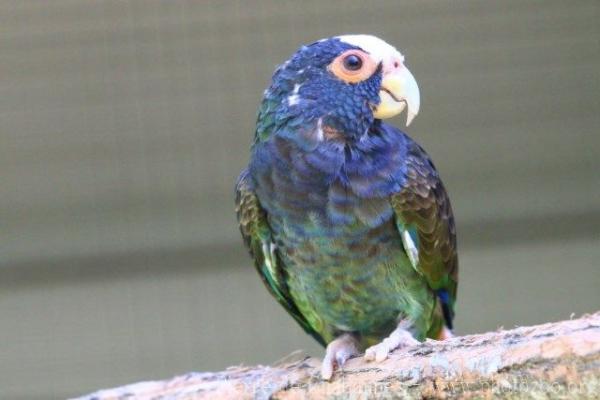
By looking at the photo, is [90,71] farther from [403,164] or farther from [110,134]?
[403,164]

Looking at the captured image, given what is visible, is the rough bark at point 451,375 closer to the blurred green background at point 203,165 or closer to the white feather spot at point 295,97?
the white feather spot at point 295,97

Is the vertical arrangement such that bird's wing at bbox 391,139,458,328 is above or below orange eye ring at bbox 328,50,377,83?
below

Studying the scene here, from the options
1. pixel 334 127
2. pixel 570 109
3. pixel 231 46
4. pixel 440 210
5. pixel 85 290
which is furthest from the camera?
pixel 85 290

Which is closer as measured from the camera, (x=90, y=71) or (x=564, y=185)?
(x=90, y=71)

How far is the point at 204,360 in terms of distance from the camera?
334 centimetres

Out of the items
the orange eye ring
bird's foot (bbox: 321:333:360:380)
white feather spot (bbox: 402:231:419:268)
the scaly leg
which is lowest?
bird's foot (bbox: 321:333:360:380)

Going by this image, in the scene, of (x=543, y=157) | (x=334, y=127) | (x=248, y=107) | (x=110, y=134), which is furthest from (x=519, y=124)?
(x=110, y=134)

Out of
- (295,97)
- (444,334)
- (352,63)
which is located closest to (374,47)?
(352,63)

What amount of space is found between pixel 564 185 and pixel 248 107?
1.26 metres

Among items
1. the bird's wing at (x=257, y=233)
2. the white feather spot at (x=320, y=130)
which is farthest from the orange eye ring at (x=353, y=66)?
the bird's wing at (x=257, y=233)

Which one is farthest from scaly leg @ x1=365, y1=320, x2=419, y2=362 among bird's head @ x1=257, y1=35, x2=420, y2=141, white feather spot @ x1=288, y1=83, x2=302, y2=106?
white feather spot @ x1=288, y1=83, x2=302, y2=106

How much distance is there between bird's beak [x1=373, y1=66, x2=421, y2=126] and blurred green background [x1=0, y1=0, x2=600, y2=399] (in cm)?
75

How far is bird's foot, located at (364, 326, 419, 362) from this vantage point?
1615 millimetres

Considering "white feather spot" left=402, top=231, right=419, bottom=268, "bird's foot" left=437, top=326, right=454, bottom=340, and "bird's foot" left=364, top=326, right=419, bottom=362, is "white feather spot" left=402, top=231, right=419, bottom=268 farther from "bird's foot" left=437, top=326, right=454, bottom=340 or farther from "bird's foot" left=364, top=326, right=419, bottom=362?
"bird's foot" left=437, top=326, right=454, bottom=340
